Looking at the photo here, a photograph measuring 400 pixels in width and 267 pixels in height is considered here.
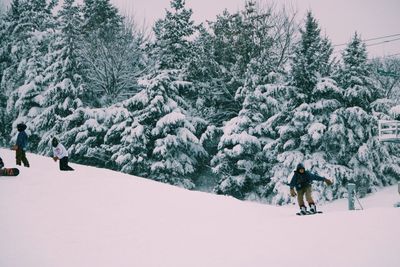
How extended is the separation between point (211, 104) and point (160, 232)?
23.3 m

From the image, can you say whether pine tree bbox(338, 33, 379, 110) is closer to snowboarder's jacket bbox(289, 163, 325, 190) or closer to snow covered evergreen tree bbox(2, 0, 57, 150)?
snowboarder's jacket bbox(289, 163, 325, 190)

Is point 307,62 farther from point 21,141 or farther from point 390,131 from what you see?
point 21,141

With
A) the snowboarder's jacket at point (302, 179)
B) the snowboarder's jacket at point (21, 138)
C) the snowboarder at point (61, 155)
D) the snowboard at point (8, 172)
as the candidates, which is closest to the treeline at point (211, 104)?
the snowboarder at point (61, 155)

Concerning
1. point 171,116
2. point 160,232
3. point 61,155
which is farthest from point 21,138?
point 171,116

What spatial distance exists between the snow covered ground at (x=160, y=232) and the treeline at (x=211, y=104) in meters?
13.2

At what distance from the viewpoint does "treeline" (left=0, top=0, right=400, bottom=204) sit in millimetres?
24844

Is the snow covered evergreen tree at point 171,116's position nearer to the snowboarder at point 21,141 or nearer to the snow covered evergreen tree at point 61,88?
the snow covered evergreen tree at point 61,88

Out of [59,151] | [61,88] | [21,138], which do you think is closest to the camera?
[21,138]

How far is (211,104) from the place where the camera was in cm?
3162

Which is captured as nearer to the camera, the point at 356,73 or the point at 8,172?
the point at 8,172

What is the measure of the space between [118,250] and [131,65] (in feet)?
97.3

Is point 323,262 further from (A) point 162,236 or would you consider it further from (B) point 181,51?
(B) point 181,51

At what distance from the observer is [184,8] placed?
30953mm

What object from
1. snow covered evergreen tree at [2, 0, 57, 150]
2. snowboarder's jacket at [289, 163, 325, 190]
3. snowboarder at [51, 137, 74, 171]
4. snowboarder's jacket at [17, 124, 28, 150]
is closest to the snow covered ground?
snowboarder's jacket at [289, 163, 325, 190]
